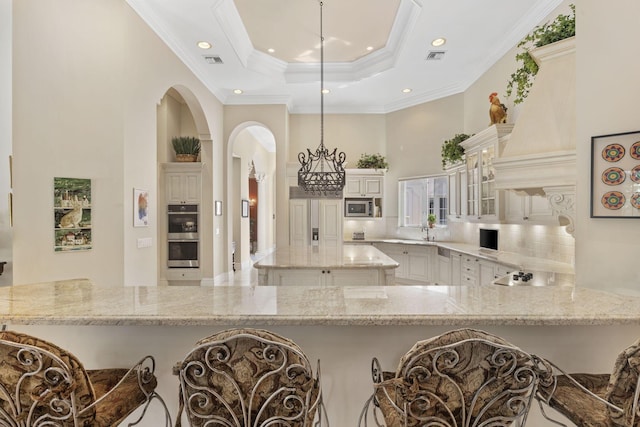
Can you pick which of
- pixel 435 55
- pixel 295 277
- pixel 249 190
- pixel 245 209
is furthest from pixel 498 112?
pixel 249 190

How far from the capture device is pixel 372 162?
272 inches

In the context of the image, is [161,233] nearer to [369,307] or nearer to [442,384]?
[369,307]

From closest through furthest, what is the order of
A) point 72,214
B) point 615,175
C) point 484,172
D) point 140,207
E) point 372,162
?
point 615,175 → point 72,214 → point 140,207 → point 484,172 → point 372,162

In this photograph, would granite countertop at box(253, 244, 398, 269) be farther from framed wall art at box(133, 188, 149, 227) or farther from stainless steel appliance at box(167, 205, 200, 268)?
stainless steel appliance at box(167, 205, 200, 268)

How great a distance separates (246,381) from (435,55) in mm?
5079

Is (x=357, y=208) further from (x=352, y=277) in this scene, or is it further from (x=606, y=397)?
(x=606, y=397)

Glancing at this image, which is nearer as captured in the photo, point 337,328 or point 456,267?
point 337,328

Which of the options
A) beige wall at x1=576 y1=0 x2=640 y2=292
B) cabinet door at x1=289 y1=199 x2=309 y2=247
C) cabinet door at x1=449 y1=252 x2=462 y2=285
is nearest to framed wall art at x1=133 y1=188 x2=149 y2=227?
cabinet door at x1=289 y1=199 x2=309 y2=247

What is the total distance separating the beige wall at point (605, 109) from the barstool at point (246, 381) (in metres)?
1.71

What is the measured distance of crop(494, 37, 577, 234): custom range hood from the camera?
2.13 metres

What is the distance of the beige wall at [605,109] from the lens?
166 cm

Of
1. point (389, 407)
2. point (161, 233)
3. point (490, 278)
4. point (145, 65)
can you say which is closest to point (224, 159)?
point (161, 233)

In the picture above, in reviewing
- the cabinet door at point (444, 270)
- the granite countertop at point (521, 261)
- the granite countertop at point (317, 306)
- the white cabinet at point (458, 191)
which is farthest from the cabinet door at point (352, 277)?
the white cabinet at point (458, 191)

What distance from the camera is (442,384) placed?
1.05 m
